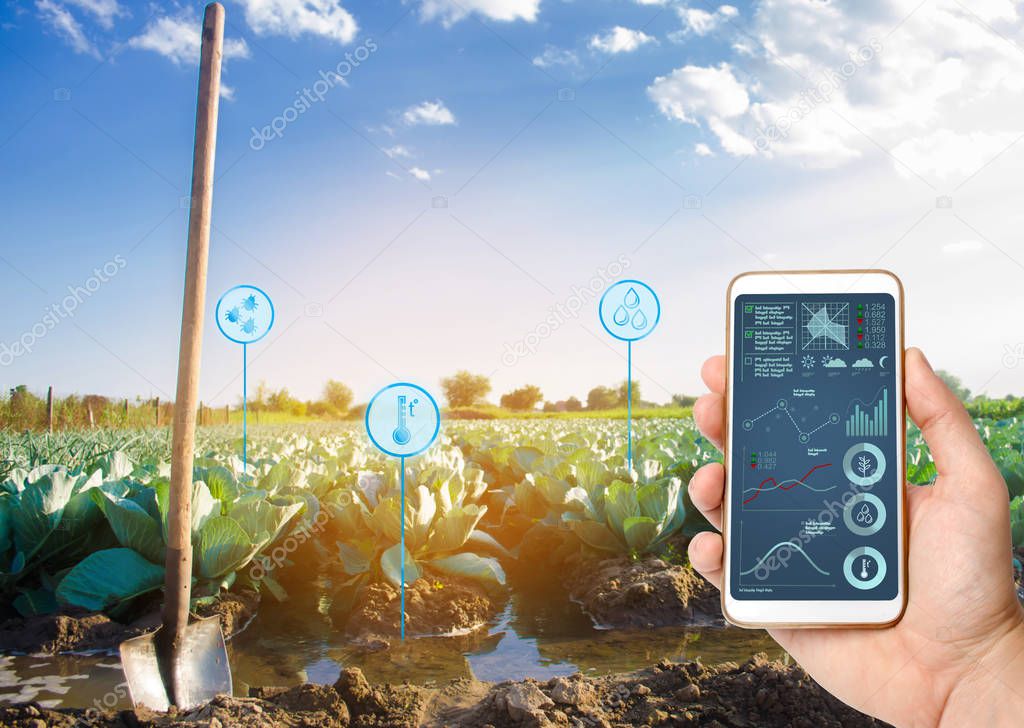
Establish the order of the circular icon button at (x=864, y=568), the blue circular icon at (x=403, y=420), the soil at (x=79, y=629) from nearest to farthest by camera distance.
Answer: the circular icon button at (x=864, y=568)
the blue circular icon at (x=403, y=420)
the soil at (x=79, y=629)

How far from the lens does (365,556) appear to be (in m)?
4.84

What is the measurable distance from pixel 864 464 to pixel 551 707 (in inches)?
57.3

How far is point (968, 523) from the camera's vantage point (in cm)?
193

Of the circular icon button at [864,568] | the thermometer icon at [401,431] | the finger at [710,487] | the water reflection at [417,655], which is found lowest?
the water reflection at [417,655]

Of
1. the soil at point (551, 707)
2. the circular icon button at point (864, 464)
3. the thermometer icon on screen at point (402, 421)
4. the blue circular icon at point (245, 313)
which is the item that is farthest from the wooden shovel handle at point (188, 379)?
the circular icon button at point (864, 464)

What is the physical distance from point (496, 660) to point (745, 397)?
2.47m

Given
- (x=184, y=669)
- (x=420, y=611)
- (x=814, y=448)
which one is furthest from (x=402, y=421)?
(x=814, y=448)

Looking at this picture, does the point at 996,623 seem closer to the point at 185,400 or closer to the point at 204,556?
the point at 185,400

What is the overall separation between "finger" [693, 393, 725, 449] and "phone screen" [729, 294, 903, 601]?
0.05 metres

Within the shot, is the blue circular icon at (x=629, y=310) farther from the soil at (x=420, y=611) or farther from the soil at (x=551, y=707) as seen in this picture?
the soil at (x=551, y=707)

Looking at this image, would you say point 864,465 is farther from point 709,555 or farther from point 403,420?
point 403,420

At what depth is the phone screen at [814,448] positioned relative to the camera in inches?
80.0

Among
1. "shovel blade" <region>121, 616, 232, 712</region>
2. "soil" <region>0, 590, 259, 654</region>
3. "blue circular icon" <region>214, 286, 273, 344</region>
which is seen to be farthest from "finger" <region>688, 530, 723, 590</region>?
"blue circular icon" <region>214, 286, 273, 344</region>

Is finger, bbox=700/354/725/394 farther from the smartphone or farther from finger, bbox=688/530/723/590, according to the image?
finger, bbox=688/530/723/590
